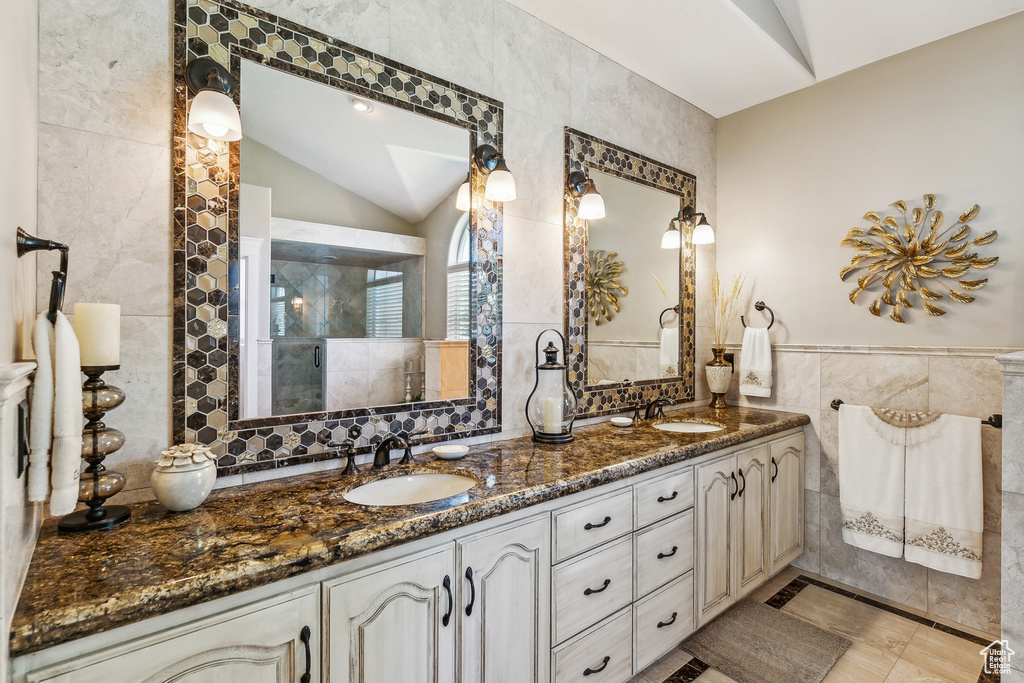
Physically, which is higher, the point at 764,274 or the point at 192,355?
the point at 764,274

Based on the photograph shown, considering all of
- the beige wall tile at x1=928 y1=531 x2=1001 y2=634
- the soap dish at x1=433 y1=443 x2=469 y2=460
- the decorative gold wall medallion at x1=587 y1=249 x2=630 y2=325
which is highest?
the decorative gold wall medallion at x1=587 y1=249 x2=630 y2=325

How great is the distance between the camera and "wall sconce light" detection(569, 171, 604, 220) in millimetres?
2256

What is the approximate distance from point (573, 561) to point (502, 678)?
375 millimetres

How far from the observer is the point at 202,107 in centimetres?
127

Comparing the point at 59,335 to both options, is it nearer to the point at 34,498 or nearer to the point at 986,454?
the point at 34,498

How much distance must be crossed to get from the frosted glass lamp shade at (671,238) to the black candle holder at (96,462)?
254cm

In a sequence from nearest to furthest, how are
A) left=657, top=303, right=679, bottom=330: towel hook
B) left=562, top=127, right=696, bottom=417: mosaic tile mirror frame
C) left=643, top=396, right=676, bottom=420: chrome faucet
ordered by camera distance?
1. left=562, top=127, right=696, bottom=417: mosaic tile mirror frame
2. left=643, top=396, right=676, bottom=420: chrome faucet
3. left=657, top=303, right=679, bottom=330: towel hook

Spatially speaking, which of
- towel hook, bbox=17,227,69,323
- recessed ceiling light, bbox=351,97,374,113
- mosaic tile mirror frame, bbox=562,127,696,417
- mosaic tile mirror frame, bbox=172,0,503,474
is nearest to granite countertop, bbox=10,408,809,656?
mosaic tile mirror frame, bbox=172,0,503,474

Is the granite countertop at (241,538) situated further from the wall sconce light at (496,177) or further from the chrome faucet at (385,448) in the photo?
the wall sconce light at (496,177)

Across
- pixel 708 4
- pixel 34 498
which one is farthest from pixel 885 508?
pixel 34 498

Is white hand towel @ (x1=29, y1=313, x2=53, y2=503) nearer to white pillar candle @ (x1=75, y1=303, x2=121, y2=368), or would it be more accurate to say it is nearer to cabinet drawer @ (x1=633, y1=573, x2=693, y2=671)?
white pillar candle @ (x1=75, y1=303, x2=121, y2=368)

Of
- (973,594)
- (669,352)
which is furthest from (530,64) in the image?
(973,594)

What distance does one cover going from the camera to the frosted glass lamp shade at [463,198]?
195 centimetres

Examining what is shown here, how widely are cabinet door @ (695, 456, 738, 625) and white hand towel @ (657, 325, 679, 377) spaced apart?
725mm
